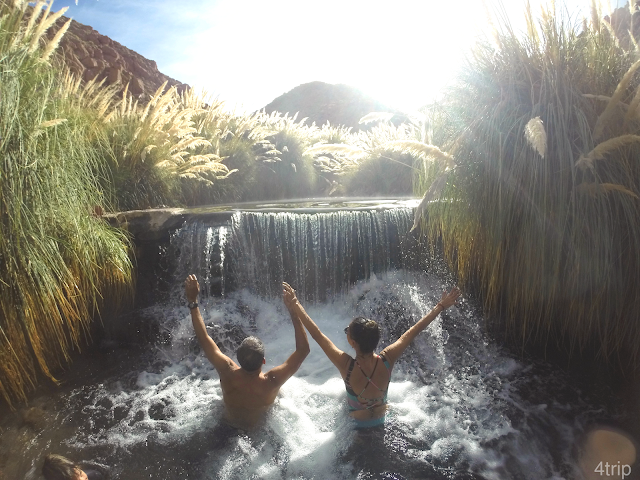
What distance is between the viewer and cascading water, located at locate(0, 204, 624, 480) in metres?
2.72

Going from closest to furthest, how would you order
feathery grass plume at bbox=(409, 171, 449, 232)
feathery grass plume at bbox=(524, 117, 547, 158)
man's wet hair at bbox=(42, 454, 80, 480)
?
man's wet hair at bbox=(42, 454, 80, 480)
feathery grass plume at bbox=(524, 117, 547, 158)
feathery grass plume at bbox=(409, 171, 449, 232)

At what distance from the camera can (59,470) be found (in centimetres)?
224

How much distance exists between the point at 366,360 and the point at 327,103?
132 feet

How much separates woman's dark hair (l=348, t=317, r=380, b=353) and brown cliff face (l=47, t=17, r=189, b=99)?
17.6 meters

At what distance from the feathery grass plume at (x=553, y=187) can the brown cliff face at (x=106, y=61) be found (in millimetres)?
17064

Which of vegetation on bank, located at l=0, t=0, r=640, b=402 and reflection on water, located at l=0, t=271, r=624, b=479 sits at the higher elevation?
vegetation on bank, located at l=0, t=0, r=640, b=402

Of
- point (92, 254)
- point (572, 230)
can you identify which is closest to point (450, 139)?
point (572, 230)

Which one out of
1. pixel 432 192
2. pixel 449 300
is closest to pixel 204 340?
pixel 449 300

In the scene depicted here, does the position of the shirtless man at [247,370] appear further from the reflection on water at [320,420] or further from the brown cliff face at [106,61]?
the brown cliff face at [106,61]

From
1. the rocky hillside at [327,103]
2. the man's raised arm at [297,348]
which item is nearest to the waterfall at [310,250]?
the man's raised arm at [297,348]

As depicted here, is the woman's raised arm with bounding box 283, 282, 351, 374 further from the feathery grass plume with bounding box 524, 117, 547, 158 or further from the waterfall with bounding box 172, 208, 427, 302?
the waterfall with bounding box 172, 208, 427, 302

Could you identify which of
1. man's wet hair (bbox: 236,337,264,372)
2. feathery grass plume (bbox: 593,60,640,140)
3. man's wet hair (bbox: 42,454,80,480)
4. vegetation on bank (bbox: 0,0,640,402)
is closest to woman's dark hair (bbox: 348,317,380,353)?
man's wet hair (bbox: 236,337,264,372)

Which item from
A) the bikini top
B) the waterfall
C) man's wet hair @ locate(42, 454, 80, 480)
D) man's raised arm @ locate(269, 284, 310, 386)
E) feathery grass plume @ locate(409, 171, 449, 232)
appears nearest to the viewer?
man's wet hair @ locate(42, 454, 80, 480)

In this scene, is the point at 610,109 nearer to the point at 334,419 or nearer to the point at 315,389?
the point at 334,419
